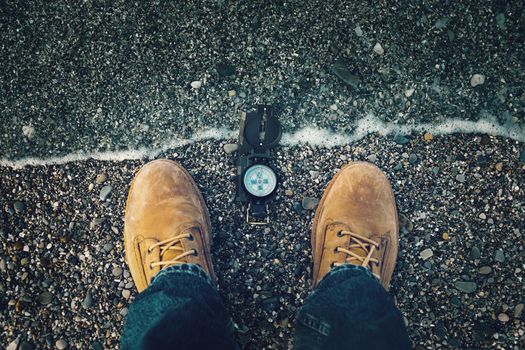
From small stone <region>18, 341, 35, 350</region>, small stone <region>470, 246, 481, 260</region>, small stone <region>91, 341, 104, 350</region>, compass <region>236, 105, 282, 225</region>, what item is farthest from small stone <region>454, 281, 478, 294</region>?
small stone <region>18, 341, 35, 350</region>

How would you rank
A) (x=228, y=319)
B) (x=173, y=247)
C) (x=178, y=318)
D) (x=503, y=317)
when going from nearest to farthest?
1. (x=178, y=318)
2. (x=228, y=319)
3. (x=173, y=247)
4. (x=503, y=317)

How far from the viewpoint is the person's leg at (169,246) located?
1.54 meters

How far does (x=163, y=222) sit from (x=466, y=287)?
1.45 meters

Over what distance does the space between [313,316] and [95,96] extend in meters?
Answer: 1.41

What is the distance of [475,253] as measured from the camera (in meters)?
1.95

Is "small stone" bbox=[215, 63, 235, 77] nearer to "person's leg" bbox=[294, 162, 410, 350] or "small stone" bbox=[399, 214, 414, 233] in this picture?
"person's leg" bbox=[294, 162, 410, 350]

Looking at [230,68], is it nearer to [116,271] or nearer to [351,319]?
[116,271]

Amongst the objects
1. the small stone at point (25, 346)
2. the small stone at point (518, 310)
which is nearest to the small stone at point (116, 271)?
the small stone at point (25, 346)

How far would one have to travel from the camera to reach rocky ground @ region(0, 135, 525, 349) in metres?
1.92

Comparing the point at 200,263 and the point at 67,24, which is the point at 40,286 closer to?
the point at 200,263

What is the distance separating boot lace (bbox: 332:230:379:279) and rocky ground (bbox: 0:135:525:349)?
19cm

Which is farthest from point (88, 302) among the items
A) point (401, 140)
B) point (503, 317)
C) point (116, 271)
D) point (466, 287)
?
point (503, 317)

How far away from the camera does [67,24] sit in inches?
78.4

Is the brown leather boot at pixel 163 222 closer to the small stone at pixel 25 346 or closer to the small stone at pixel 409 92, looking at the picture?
the small stone at pixel 25 346
